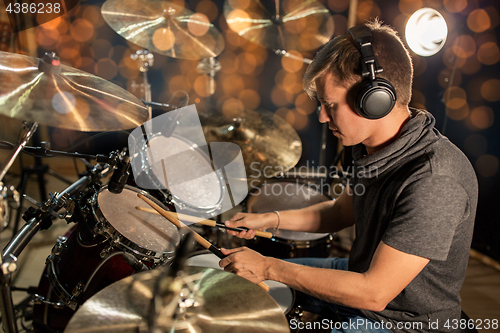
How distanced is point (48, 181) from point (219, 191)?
97.5 inches

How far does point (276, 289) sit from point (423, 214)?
1.97ft

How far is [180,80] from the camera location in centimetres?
336

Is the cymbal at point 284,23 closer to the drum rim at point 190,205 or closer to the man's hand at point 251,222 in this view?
the drum rim at point 190,205

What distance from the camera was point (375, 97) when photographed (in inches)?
36.2

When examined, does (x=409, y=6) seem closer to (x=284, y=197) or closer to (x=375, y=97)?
(x=284, y=197)

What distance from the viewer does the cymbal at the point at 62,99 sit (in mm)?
817

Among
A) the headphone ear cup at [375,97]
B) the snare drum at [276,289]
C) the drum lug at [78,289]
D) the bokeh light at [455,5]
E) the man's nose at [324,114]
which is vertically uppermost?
the bokeh light at [455,5]

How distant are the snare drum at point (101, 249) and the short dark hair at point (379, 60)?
76 cm

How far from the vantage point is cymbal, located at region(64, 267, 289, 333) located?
2.05ft

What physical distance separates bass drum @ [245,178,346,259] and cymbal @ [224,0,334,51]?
93cm

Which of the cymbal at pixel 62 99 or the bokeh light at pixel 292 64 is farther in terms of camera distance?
the bokeh light at pixel 292 64

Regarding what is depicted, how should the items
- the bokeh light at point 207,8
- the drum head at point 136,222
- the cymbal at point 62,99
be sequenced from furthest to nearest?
1. the bokeh light at point 207,8
2. the drum head at point 136,222
3. the cymbal at point 62,99

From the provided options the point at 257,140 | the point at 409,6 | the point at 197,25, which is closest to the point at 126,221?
the point at 257,140

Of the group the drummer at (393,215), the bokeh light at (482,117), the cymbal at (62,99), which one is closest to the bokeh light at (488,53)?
the bokeh light at (482,117)
